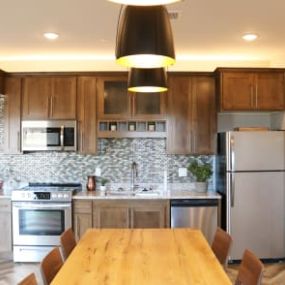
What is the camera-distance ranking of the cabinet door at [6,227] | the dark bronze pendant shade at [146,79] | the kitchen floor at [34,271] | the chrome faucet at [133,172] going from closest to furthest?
the dark bronze pendant shade at [146,79] < the kitchen floor at [34,271] < the cabinet door at [6,227] < the chrome faucet at [133,172]

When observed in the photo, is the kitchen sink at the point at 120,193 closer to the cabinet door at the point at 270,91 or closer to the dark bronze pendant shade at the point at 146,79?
the cabinet door at the point at 270,91

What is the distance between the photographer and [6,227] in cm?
497

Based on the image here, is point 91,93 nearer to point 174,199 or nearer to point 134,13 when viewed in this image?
point 174,199

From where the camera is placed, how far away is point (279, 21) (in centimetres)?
388

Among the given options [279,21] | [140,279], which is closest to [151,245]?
[140,279]

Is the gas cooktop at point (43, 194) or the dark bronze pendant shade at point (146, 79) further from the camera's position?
the gas cooktop at point (43, 194)

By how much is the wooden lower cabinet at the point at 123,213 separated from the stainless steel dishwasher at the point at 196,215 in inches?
4.4

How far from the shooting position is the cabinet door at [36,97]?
17.2 feet

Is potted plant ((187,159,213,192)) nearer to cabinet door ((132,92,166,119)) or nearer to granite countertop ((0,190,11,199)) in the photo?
cabinet door ((132,92,166,119))

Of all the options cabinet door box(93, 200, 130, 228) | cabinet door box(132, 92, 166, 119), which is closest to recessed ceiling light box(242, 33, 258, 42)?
cabinet door box(132, 92, 166, 119)

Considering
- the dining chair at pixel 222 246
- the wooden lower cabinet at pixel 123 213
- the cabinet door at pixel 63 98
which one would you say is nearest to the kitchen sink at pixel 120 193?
the wooden lower cabinet at pixel 123 213

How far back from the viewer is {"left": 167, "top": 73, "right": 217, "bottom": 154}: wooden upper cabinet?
17.1ft

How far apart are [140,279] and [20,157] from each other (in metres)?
3.92

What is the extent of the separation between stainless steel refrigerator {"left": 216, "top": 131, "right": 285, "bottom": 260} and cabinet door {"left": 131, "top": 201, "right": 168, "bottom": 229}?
75 centimetres
